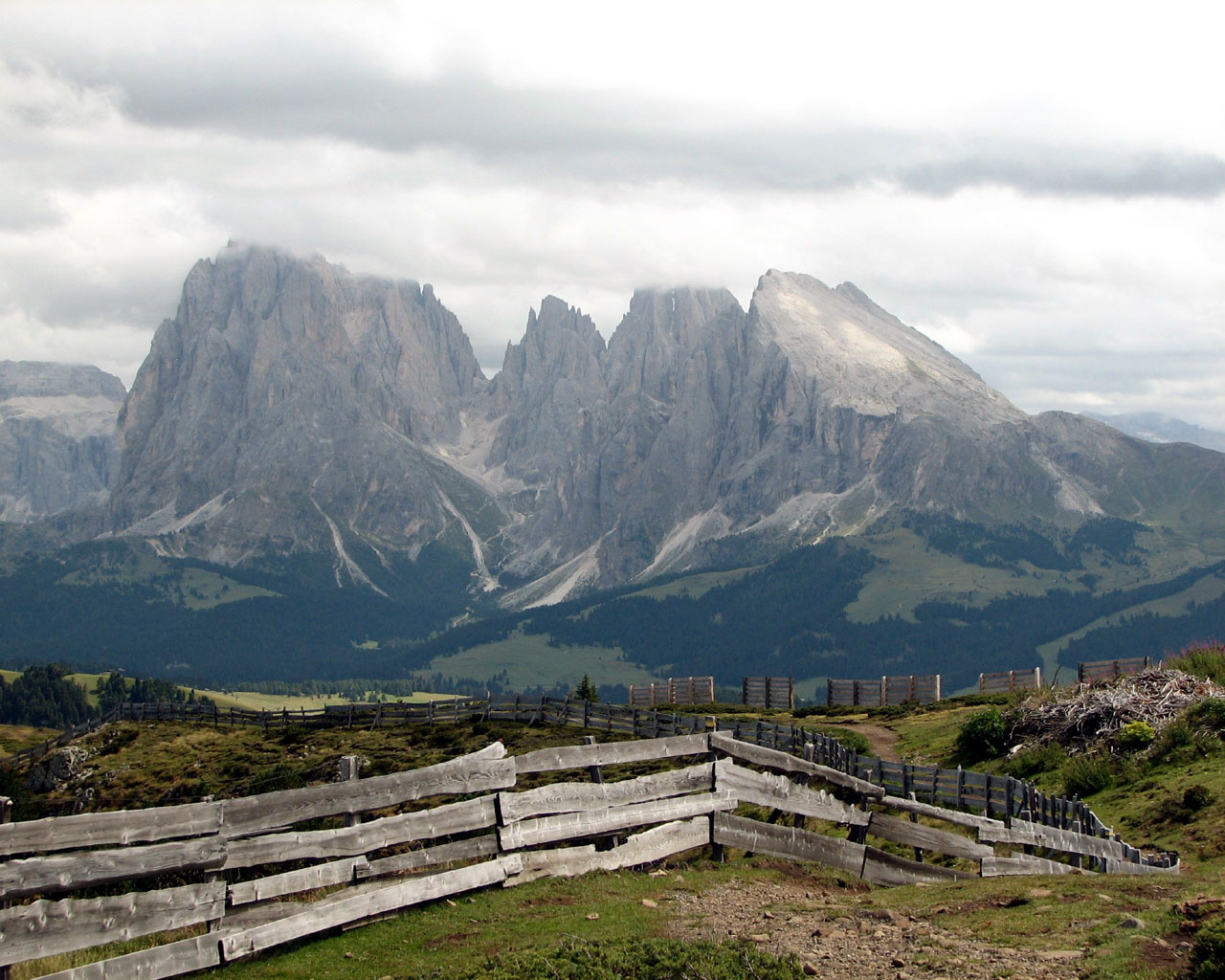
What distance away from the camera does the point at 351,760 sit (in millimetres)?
25578

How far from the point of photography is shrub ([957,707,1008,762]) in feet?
156

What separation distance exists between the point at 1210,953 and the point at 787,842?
36.7ft

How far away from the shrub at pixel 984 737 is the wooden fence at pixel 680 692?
4178cm

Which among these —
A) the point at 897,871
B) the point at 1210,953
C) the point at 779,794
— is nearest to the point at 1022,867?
the point at 897,871

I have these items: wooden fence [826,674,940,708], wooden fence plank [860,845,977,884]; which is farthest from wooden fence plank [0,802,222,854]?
wooden fence [826,674,940,708]

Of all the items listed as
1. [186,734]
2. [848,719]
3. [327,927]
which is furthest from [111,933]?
[186,734]

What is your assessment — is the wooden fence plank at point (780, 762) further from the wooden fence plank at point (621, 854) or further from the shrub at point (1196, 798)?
the shrub at point (1196, 798)

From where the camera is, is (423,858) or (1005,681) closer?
(423,858)

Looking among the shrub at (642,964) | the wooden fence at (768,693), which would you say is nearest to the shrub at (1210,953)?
the shrub at (642,964)

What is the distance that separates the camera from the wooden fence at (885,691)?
8356 centimetres

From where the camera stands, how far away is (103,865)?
17.7 meters

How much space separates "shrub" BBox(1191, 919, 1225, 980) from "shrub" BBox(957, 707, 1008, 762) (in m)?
31.0

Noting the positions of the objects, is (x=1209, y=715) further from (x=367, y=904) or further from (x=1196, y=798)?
(x=367, y=904)

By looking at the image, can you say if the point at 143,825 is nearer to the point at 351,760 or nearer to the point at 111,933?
the point at 111,933
